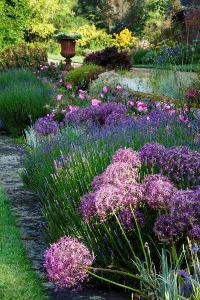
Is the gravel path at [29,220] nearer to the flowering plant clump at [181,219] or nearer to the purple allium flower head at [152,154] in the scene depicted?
the flowering plant clump at [181,219]

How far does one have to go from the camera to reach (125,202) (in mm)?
3463

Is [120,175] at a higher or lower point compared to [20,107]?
higher

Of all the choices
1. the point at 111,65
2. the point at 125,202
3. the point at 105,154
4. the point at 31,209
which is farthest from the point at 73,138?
the point at 111,65

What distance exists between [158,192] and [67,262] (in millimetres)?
666

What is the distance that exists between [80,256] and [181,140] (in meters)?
1.86

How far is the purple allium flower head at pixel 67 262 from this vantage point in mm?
3369

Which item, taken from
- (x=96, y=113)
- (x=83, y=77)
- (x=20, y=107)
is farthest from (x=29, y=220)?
(x=83, y=77)

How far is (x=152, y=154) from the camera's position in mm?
4059

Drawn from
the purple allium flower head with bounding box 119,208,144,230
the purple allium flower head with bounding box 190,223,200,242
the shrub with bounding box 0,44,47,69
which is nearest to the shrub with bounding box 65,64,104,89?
the shrub with bounding box 0,44,47,69

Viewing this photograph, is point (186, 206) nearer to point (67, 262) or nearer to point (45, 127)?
point (67, 262)

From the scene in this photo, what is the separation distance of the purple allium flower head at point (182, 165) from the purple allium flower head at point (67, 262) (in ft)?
2.71

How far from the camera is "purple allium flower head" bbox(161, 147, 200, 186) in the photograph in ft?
12.7

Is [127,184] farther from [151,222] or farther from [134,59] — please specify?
[134,59]

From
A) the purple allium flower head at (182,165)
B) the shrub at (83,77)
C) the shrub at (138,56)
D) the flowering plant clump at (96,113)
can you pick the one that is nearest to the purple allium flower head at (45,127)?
the flowering plant clump at (96,113)
